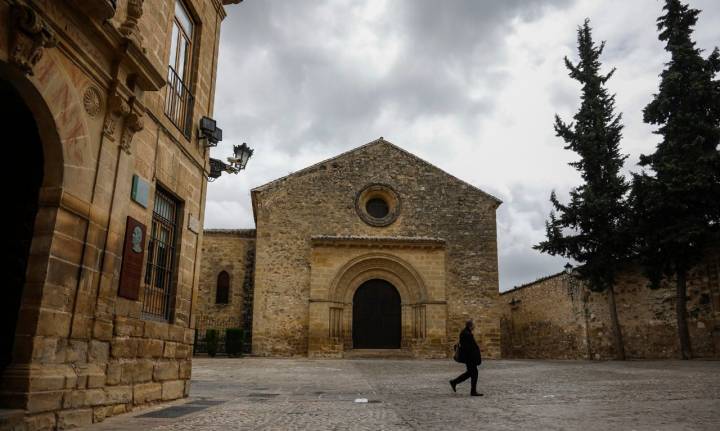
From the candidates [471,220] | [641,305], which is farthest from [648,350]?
[471,220]

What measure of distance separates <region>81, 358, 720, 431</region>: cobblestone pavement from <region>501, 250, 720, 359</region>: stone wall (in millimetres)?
5661

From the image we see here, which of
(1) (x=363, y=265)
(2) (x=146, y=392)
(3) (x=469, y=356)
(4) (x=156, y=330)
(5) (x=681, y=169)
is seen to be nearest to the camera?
(2) (x=146, y=392)

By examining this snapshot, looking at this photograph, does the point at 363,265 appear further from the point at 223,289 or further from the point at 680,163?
the point at 680,163

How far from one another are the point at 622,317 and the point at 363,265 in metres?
8.87

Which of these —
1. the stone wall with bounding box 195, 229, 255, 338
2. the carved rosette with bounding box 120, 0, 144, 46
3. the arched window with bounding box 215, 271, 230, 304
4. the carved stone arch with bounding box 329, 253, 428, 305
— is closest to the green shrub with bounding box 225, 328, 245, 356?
the stone wall with bounding box 195, 229, 255, 338

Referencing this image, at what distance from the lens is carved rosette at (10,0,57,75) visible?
399cm

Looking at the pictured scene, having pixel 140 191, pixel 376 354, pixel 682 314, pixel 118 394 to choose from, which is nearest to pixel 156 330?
pixel 118 394

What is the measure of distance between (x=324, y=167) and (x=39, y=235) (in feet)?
54.1

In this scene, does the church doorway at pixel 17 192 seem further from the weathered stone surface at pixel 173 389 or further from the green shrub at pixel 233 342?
the green shrub at pixel 233 342

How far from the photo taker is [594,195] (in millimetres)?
18406

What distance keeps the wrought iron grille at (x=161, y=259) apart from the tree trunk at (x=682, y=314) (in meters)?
14.2

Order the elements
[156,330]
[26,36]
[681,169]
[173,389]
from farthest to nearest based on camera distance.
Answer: [681,169], [173,389], [156,330], [26,36]

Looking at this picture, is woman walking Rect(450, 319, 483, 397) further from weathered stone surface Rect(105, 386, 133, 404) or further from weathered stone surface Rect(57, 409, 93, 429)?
weathered stone surface Rect(57, 409, 93, 429)

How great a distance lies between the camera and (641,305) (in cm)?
1753
